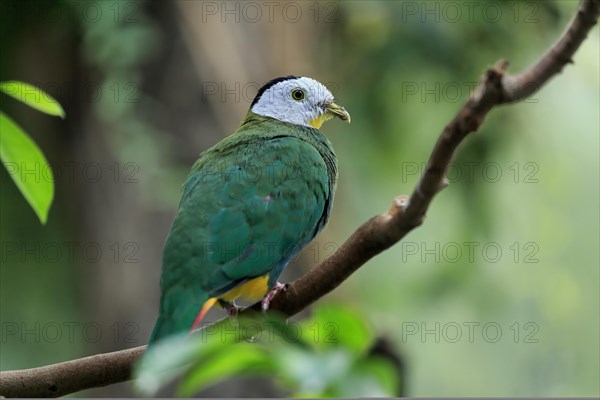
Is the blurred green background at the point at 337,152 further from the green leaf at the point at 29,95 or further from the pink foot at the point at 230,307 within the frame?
the green leaf at the point at 29,95

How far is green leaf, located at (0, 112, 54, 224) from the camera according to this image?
2.09 m

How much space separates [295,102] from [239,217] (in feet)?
3.29

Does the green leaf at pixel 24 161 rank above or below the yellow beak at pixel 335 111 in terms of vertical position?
below

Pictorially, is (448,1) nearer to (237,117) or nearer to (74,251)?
(237,117)

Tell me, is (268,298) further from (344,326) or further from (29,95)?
(344,326)

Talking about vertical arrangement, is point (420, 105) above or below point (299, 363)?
above

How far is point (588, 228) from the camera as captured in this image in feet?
25.3

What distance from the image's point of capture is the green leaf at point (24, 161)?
2.09 meters

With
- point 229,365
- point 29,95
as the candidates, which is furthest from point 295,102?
point 229,365

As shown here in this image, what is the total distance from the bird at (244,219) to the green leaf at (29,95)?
0.83 meters

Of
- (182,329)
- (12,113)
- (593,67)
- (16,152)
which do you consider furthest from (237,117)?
(16,152)

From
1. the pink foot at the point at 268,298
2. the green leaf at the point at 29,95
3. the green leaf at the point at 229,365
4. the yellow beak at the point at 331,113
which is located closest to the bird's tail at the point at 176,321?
the pink foot at the point at 268,298

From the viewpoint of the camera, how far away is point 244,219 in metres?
3.20

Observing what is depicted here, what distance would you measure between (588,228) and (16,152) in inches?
253
